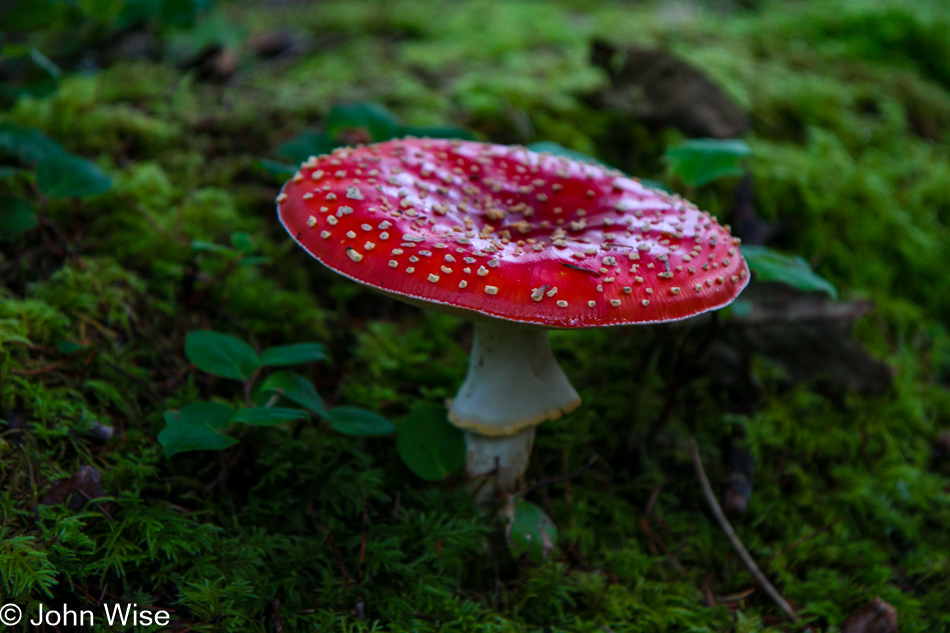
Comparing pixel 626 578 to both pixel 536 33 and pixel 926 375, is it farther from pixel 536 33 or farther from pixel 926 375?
pixel 536 33

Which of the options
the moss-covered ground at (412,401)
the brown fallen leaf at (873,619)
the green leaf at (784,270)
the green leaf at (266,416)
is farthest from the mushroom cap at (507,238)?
the brown fallen leaf at (873,619)

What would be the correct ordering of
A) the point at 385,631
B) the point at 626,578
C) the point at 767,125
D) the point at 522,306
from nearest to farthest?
1. the point at 522,306
2. the point at 385,631
3. the point at 626,578
4. the point at 767,125

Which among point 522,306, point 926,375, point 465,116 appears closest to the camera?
point 522,306

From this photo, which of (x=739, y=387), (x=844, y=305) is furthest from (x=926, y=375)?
(x=739, y=387)

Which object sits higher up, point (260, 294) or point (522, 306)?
point (522, 306)

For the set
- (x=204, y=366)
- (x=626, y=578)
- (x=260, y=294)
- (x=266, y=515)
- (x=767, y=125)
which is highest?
(x=767, y=125)
